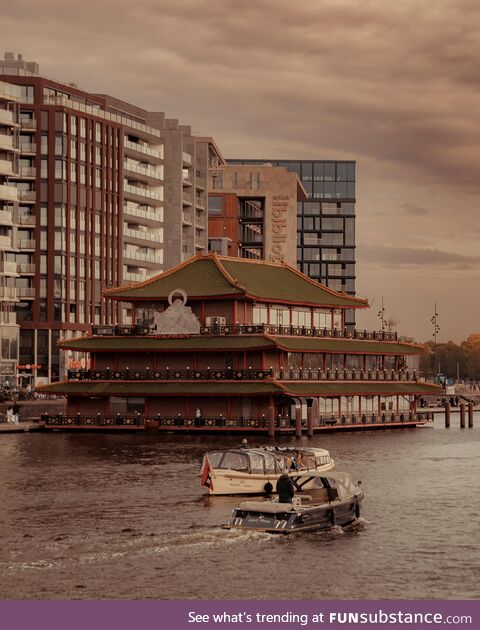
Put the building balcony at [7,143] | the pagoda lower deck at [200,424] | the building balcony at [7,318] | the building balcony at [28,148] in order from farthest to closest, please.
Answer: the building balcony at [28,148] < the building balcony at [7,318] < the building balcony at [7,143] < the pagoda lower deck at [200,424]

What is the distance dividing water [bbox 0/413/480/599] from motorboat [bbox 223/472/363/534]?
0.58 m

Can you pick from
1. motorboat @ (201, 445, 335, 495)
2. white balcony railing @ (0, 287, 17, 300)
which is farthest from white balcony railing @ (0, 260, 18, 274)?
motorboat @ (201, 445, 335, 495)

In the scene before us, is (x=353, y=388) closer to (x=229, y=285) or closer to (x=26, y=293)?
(x=229, y=285)

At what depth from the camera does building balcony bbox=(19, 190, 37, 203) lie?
19588 centimetres

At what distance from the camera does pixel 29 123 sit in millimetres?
195000

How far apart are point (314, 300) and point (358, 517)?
8326cm

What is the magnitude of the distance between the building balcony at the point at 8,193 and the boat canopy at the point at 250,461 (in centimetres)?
9640

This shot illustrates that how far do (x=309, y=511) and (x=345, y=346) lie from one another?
276 feet

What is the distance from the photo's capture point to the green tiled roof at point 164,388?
133125 millimetres

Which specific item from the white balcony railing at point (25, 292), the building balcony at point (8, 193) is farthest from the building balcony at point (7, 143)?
the white balcony railing at point (25, 292)

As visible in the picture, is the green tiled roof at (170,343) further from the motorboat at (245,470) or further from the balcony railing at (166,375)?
the motorboat at (245,470)

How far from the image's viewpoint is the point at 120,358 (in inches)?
5595

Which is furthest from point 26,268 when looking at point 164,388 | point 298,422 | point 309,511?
point 309,511

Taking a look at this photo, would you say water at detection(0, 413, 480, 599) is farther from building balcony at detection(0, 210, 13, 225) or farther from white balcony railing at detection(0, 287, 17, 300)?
white balcony railing at detection(0, 287, 17, 300)
